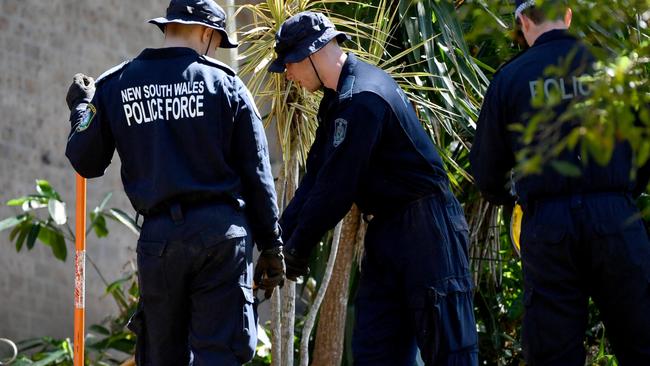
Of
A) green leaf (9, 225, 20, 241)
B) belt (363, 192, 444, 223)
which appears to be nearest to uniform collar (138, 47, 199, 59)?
belt (363, 192, 444, 223)

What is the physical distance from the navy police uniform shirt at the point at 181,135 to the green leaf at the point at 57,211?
6.81 feet

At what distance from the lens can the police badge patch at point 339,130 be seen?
4445 millimetres

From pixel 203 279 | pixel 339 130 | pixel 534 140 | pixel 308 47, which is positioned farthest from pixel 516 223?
pixel 203 279

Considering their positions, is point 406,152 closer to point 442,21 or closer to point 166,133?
point 166,133

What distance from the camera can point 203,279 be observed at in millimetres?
4430

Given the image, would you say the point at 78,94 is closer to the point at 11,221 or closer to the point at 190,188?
the point at 190,188

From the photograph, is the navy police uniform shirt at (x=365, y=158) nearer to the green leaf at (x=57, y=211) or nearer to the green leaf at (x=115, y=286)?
the green leaf at (x=57, y=211)

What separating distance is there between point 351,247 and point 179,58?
1.96 m

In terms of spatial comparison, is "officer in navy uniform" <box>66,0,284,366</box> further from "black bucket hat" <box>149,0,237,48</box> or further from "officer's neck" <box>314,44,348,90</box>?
"officer's neck" <box>314,44,348,90</box>

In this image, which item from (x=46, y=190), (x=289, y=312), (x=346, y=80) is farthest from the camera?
(x=46, y=190)

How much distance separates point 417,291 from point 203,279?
817 mm

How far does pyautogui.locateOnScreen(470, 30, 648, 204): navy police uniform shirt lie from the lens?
4.05 meters

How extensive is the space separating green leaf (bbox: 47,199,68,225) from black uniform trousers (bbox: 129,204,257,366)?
2268 millimetres

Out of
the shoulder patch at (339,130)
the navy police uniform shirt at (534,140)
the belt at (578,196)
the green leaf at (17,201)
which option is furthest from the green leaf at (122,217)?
the belt at (578,196)
